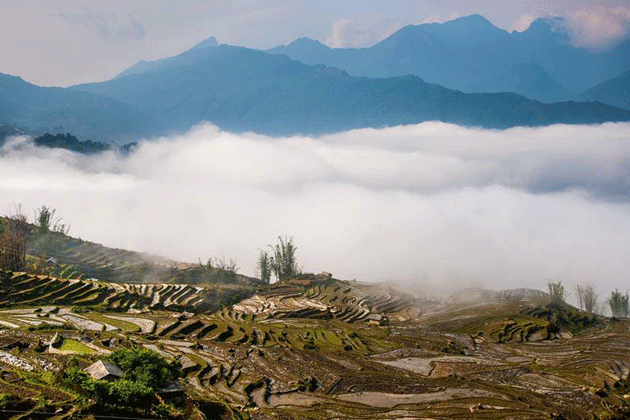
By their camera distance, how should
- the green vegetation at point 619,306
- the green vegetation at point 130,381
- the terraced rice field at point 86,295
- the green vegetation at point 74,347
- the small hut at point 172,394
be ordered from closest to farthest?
1. the green vegetation at point 130,381
2. the small hut at point 172,394
3. the green vegetation at point 74,347
4. the terraced rice field at point 86,295
5. the green vegetation at point 619,306

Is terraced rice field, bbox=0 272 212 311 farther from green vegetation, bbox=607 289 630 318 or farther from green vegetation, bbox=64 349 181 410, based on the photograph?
green vegetation, bbox=607 289 630 318

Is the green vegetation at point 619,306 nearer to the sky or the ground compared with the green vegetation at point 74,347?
nearer to the sky

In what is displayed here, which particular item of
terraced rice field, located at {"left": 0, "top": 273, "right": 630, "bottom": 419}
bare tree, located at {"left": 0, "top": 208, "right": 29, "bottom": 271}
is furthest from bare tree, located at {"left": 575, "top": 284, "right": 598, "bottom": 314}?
bare tree, located at {"left": 0, "top": 208, "right": 29, "bottom": 271}

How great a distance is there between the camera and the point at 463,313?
9212 cm

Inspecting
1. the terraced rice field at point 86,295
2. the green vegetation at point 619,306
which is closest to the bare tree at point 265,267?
the terraced rice field at point 86,295

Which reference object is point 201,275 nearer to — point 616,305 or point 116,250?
point 116,250

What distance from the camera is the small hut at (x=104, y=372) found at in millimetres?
33506

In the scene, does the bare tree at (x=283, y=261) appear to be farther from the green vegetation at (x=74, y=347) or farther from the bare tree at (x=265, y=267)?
the green vegetation at (x=74, y=347)

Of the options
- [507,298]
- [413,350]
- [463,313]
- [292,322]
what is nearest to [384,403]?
[413,350]

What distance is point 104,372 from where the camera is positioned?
33719 millimetres

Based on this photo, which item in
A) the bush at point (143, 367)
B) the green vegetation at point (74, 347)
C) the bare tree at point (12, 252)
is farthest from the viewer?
the bare tree at point (12, 252)

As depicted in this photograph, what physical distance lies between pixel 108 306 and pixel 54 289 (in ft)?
22.3

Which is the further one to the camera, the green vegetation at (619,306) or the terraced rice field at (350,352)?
the green vegetation at (619,306)

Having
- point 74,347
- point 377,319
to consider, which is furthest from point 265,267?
point 74,347
